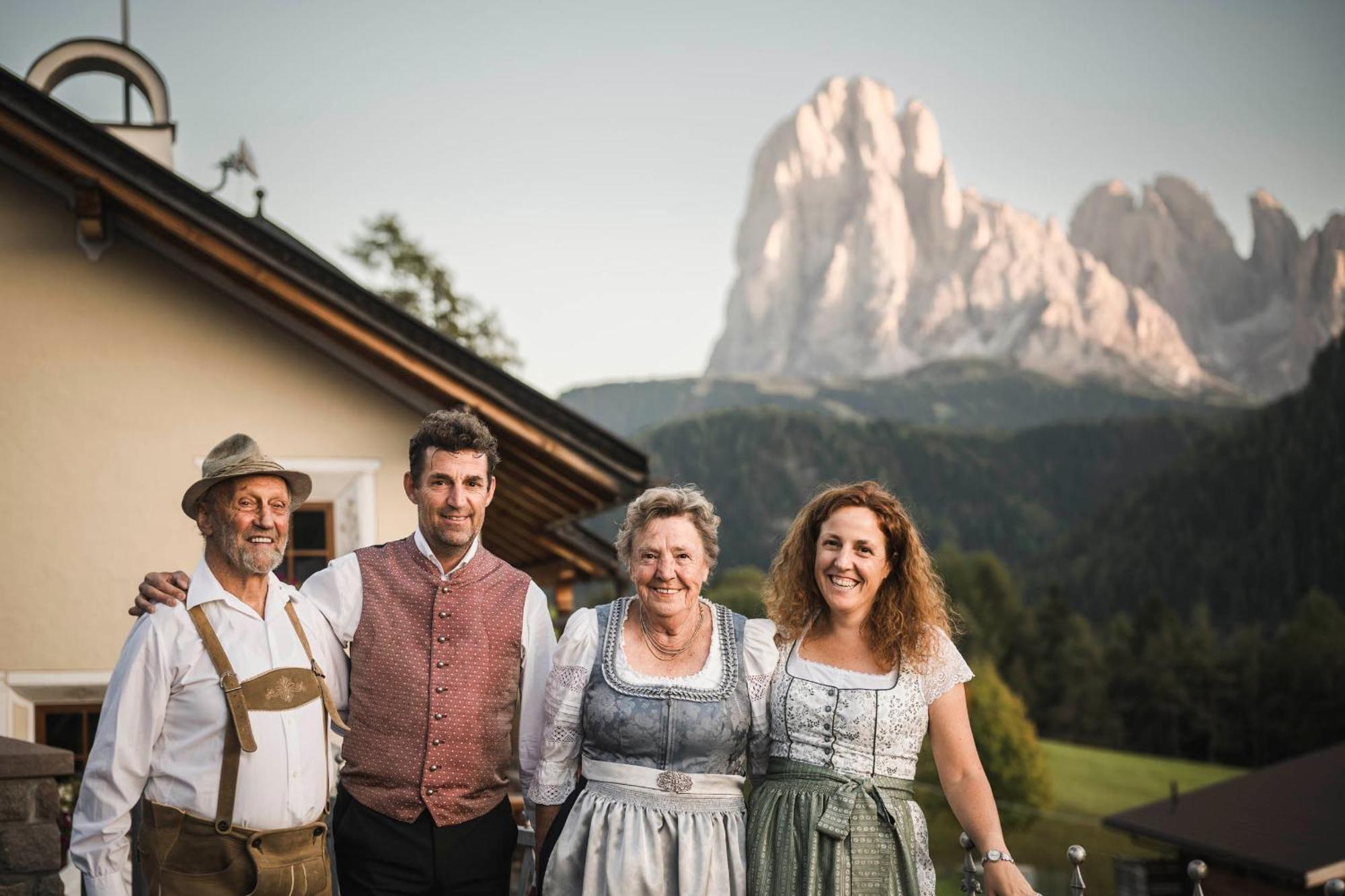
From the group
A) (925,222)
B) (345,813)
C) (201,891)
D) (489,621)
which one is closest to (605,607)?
(489,621)

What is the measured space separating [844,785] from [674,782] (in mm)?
416

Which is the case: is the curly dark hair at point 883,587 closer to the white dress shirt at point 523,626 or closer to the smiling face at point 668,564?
the smiling face at point 668,564

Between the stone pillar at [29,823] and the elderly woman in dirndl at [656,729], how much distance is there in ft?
5.56

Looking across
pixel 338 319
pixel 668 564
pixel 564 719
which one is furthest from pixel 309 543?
pixel 668 564

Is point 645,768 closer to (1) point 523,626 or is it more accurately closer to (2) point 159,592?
(1) point 523,626

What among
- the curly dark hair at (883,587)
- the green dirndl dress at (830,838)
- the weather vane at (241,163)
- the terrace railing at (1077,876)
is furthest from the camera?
the weather vane at (241,163)

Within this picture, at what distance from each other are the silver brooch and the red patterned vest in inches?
18.2

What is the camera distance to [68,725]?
19.4 ft

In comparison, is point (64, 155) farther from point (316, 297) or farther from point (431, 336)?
point (431, 336)

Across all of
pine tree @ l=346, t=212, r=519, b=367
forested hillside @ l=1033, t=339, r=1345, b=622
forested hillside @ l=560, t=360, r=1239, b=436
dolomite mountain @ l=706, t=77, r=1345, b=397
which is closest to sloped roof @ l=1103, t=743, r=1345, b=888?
pine tree @ l=346, t=212, r=519, b=367

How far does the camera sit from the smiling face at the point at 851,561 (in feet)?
10.1

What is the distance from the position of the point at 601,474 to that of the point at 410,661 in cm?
283

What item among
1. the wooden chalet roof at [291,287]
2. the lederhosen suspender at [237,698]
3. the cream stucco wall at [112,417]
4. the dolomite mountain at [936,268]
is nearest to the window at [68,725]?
the cream stucco wall at [112,417]

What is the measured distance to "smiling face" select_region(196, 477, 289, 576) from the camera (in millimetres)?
2795
